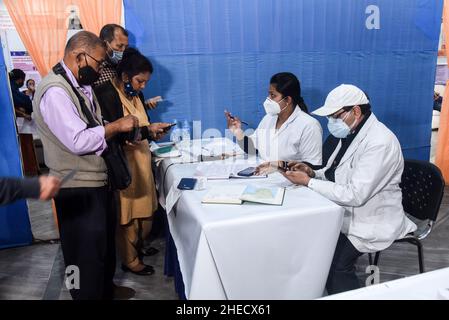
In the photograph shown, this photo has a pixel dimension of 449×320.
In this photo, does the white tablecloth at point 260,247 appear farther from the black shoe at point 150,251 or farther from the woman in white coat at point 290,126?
the black shoe at point 150,251

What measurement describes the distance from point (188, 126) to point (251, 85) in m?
0.62

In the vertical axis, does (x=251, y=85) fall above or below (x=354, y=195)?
above

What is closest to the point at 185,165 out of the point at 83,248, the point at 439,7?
the point at 83,248

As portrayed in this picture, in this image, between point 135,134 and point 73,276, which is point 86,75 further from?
point 73,276

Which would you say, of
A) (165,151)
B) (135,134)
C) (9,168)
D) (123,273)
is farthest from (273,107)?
(9,168)

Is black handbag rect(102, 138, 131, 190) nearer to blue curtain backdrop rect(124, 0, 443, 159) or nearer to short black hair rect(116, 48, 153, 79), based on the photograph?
short black hair rect(116, 48, 153, 79)

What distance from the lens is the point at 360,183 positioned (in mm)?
1454

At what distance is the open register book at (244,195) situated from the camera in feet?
4.55

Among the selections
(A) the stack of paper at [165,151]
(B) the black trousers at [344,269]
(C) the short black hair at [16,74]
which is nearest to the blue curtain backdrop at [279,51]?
(A) the stack of paper at [165,151]

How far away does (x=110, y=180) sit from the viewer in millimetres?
1566

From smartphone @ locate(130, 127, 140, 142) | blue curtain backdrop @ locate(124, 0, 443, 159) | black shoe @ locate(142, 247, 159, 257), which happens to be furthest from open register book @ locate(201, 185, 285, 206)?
blue curtain backdrop @ locate(124, 0, 443, 159)

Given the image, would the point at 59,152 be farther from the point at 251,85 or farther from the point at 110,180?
the point at 251,85

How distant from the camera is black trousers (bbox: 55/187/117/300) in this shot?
1.48 m

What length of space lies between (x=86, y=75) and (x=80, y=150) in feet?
1.02
